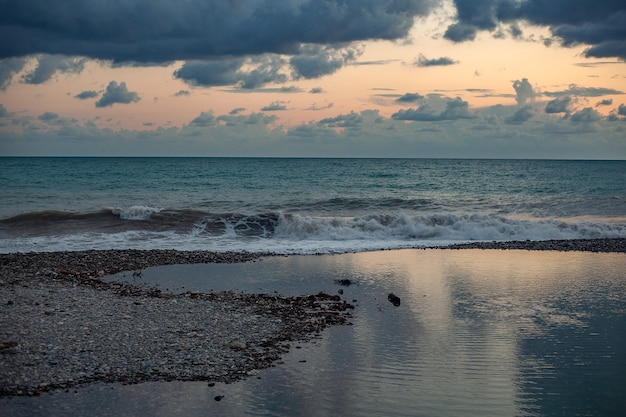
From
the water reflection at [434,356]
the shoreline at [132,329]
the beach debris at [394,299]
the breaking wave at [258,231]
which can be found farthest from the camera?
the breaking wave at [258,231]

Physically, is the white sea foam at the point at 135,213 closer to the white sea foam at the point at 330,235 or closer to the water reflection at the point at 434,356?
the white sea foam at the point at 330,235

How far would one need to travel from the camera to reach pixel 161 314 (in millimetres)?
13320

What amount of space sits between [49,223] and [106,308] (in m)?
21.2

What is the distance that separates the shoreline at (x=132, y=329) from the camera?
9.86 metres

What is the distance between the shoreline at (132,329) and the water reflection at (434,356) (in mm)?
504

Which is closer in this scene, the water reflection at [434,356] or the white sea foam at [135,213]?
Result: the water reflection at [434,356]

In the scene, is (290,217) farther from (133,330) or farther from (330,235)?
(133,330)

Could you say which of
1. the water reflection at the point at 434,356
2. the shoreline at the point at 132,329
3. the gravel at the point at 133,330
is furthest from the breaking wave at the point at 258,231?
the gravel at the point at 133,330

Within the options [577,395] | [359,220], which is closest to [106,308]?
[577,395]

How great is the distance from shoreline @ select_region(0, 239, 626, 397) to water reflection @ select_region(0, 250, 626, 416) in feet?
1.65

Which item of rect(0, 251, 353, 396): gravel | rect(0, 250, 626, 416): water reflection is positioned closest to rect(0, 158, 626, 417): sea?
rect(0, 250, 626, 416): water reflection

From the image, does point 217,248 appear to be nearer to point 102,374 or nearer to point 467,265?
point 467,265

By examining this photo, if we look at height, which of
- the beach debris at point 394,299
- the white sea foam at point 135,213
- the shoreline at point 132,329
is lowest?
the shoreline at point 132,329

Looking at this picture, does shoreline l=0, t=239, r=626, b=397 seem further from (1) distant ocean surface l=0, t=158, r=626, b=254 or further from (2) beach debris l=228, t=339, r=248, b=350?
(1) distant ocean surface l=0, t=158, r=626, b=254
